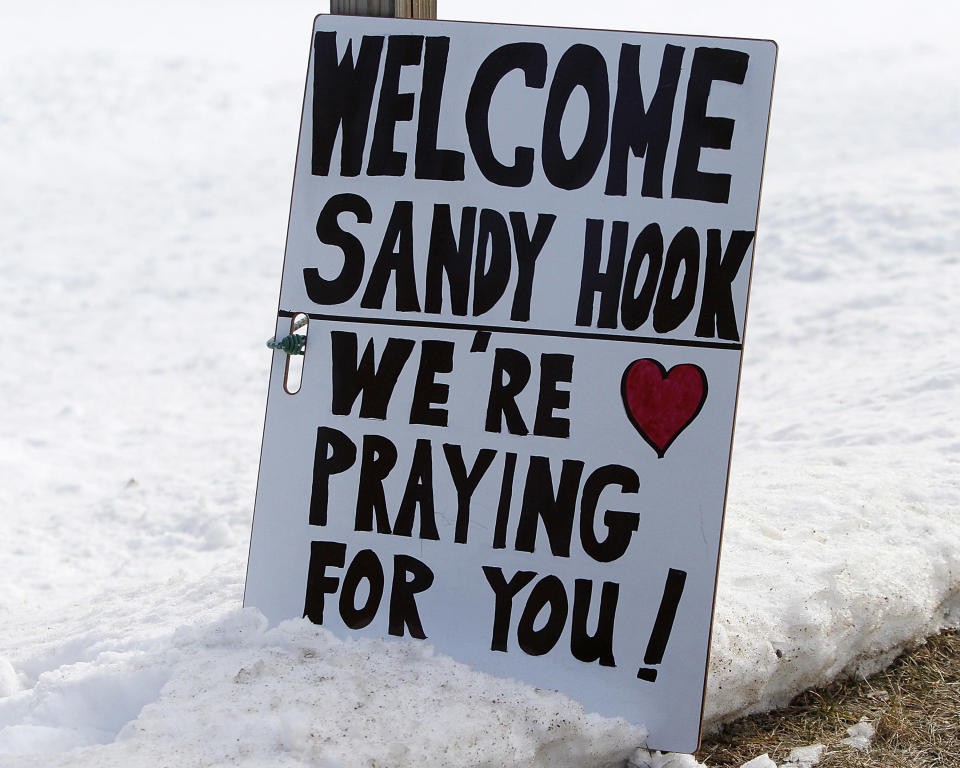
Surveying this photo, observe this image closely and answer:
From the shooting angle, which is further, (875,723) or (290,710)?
(875,723)

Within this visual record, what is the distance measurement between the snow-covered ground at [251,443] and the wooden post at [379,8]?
1498 mm

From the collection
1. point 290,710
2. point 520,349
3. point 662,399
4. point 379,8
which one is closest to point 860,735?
point 662,399

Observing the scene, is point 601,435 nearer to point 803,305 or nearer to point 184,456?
point 184,456

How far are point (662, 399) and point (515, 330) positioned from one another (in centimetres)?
37

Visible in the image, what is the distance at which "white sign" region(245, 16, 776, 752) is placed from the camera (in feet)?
7.23

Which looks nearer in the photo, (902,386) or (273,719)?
(273,719)

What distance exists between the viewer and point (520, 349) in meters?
2.26

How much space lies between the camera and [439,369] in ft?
7.51

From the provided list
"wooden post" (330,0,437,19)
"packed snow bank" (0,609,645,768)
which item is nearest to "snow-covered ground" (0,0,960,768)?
"packed snow bank" (0,609,645,768)

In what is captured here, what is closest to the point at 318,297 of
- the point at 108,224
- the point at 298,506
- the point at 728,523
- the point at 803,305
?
the point at 298,506

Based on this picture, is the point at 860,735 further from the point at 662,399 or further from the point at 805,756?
the point at 662,399

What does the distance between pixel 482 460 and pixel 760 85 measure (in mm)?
1060

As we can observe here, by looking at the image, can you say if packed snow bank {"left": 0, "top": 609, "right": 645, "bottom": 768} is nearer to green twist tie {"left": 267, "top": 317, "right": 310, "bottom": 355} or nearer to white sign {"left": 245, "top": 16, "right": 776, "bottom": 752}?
white sign {"left": 245, "top": 16, "right": 776, "bottom": 752}

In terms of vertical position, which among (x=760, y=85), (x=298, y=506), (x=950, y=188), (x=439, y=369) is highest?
(x=950, y=188)
